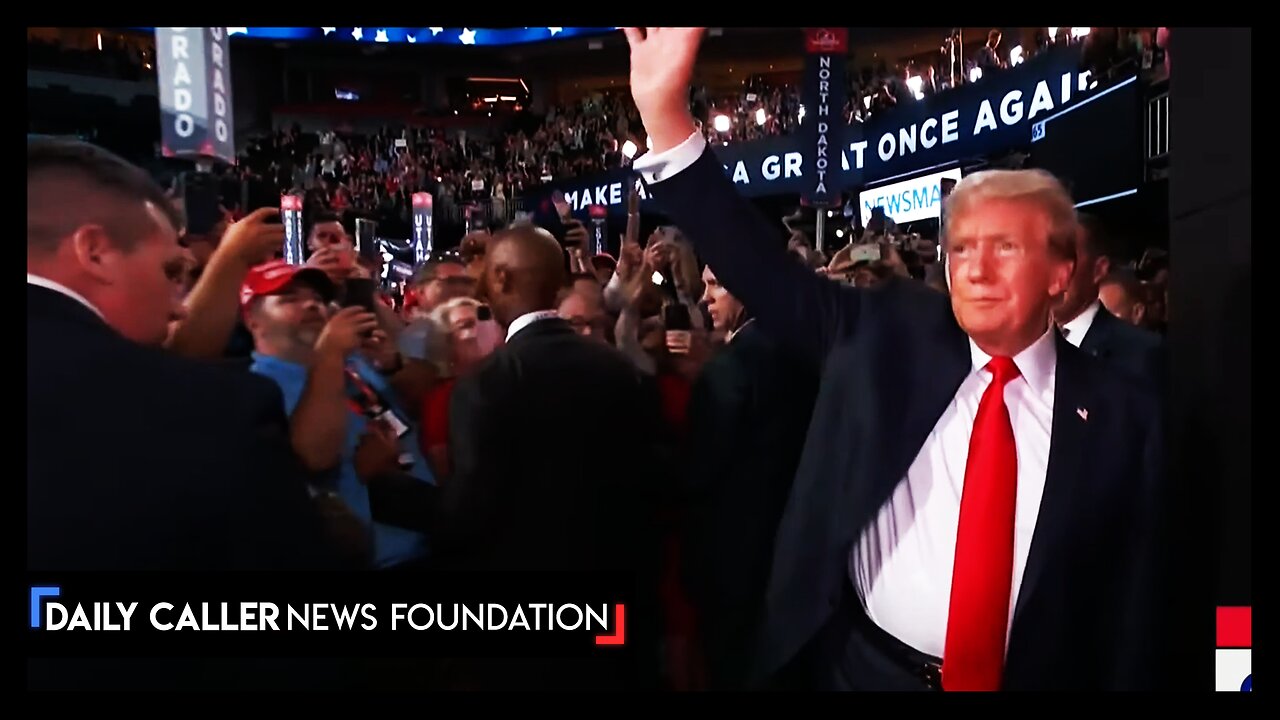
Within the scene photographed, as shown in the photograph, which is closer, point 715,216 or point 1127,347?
point 715,216

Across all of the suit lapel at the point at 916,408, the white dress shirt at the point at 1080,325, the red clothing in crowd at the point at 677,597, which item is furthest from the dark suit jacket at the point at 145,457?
the white dress shirt at the point at 1080,325

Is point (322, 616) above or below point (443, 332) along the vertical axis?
below

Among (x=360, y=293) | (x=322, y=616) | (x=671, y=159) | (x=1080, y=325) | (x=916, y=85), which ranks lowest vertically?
(x=322, y=616)

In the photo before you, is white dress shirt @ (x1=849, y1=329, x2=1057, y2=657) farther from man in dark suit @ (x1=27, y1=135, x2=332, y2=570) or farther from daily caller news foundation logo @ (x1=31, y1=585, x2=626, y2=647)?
man in dark suit @ (x1=27, y1=135, x2=332, y2=570)

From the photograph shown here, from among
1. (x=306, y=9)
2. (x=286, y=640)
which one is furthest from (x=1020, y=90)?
(x=286, y=640)

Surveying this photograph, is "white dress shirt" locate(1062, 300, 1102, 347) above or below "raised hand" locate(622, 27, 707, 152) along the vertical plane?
below

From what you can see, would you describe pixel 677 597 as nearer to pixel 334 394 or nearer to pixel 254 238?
pixel 334 394

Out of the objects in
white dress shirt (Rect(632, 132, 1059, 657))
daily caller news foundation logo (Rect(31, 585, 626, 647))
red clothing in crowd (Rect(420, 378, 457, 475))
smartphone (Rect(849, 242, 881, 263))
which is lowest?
daily caller news foundation logo (Rect(31, 585, 626, 647))

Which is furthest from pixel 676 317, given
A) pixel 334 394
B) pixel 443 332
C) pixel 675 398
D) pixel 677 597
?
pixel 334 394

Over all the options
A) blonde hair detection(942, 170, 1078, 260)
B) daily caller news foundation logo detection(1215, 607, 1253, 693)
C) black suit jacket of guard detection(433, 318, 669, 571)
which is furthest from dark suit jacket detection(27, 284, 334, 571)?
daily caller news foundation logo detection(1215, 607, 1253, 693)

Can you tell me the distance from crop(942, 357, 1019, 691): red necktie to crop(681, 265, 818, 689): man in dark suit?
0.37m

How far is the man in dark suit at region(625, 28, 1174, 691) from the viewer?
2.02 meters

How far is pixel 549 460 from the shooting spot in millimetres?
2059

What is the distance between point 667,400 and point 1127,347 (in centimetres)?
102
